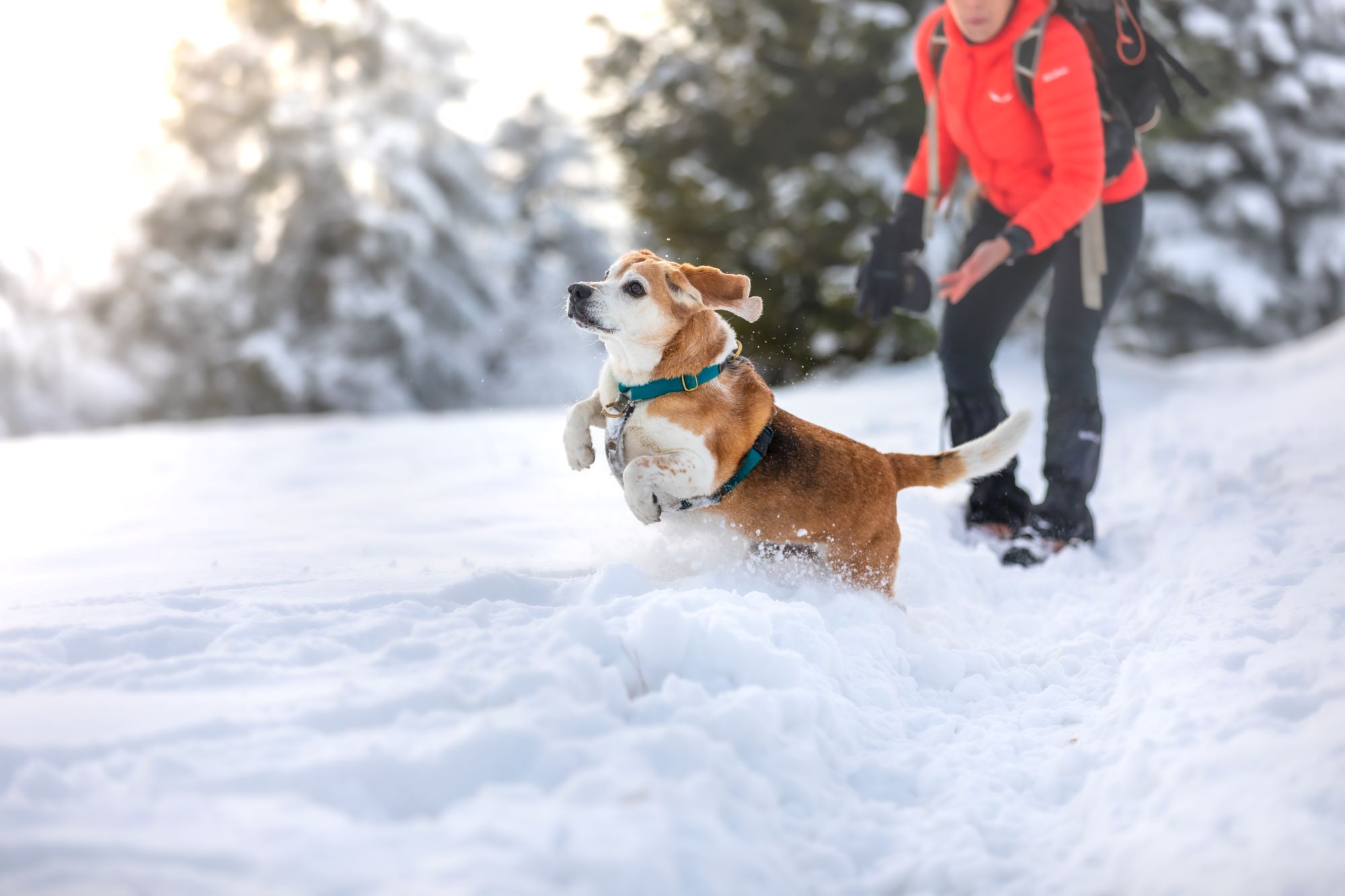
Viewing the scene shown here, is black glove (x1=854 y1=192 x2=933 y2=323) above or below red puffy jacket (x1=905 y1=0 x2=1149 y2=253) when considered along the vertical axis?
below

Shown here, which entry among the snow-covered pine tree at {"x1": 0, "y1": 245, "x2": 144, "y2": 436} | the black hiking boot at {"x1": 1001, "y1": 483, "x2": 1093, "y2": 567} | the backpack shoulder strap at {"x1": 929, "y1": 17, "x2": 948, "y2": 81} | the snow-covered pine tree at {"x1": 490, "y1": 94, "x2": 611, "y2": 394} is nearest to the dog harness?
the black hiking boot at {"x1": 1001, "y1": 483, "x2": 1093, "y2": 567}

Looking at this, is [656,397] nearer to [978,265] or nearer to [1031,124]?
[978,265]

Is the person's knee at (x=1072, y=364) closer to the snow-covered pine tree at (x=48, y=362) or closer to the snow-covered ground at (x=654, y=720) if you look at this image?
the snow-covered ground at (x=654, y=720)

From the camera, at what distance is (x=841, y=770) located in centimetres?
218

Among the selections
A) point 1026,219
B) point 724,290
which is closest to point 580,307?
point 724,290

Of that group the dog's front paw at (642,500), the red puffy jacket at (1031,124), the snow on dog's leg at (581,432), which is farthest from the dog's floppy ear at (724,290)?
the red puffy jacket at (1031,124)

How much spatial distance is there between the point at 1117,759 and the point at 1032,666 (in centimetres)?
82

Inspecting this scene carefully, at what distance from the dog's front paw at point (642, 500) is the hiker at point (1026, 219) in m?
1.70

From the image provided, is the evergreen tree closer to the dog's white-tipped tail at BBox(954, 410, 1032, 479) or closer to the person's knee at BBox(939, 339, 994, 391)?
the person's knee at BBox(939, 339, 994, 391)

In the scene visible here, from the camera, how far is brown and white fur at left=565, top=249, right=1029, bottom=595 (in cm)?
303

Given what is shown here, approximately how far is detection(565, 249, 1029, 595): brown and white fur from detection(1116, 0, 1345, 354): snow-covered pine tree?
1126cm

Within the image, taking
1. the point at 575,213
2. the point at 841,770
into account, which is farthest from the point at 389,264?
the point at 841,770

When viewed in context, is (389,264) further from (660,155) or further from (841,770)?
(841,770)

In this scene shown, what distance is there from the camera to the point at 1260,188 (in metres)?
13.4
